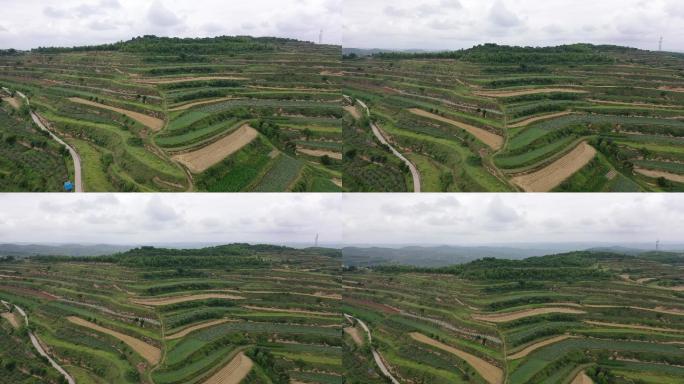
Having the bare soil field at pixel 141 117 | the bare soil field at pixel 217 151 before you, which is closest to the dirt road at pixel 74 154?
the bare soil field at pixel 141 117

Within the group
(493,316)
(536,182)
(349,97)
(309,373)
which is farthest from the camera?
(493,316)

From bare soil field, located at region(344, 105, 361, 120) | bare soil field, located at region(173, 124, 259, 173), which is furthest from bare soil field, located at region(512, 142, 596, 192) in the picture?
bare soil field, located at region(173, 124, 259, 173)

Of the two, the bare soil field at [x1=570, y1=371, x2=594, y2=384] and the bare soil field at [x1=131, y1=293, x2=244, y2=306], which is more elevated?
the bare soil field at [x1=131, y1=293, x2=244, y2=306]

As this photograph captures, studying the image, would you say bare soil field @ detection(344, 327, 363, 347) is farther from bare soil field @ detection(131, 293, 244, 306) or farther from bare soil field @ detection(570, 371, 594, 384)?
bare soil field @ detection(570, 371, 594, 384)

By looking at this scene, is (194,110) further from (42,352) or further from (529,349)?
(529,349)

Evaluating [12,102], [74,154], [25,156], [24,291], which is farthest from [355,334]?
[12,102]

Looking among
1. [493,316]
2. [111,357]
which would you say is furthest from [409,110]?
[111,357]

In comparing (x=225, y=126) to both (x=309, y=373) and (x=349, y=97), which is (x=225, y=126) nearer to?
(x=349, y=97)
